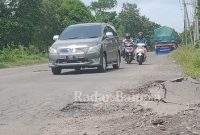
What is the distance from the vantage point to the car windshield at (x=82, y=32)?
1573 cm

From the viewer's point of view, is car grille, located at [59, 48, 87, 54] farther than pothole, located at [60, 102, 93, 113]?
Yes

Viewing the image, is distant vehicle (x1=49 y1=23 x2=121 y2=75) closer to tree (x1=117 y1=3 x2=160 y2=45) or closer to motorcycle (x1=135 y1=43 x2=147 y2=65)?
motorcycle (x1=135 y1=43 x2=147 y2=65)

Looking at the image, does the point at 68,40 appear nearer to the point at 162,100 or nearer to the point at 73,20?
the point at 162,100

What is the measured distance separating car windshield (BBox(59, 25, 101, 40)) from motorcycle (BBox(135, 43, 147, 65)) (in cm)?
511

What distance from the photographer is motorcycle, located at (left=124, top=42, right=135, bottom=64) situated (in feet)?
74.1

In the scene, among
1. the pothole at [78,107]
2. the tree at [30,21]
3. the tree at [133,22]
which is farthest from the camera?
the tree at [133,22]

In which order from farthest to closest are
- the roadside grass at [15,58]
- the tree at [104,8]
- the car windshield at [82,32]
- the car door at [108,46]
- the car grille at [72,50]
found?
the tree at [104,8] → the roadside grass at [15,58] → the car door at [108,46] → the car windshield at [82,32] → the car grille at [72,50]

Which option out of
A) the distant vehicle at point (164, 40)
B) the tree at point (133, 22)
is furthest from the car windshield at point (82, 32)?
the tree at point (133, 22)

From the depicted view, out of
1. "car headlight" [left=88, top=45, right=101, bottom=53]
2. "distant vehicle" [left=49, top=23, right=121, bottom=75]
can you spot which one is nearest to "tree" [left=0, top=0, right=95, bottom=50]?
"distant vehicle" [left=49, top=23, right=121, bottom=75]

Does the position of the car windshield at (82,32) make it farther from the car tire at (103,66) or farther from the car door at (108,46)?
the car tire at (103,66)

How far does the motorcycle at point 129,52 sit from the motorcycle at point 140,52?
0.70 m

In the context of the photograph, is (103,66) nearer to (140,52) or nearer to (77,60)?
(77,60)

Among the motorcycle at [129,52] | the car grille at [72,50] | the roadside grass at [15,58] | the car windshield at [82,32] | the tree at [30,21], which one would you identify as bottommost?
the roadside grass at [15,58]

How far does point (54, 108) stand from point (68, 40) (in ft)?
25.0
